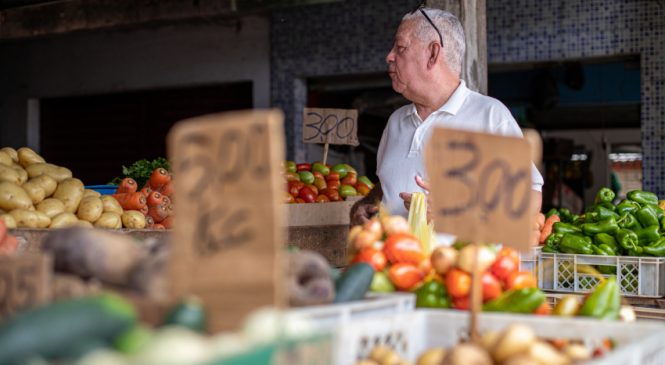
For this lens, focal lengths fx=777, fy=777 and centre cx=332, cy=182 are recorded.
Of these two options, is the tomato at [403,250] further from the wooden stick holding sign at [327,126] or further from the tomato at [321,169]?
the tomato at [321,169]

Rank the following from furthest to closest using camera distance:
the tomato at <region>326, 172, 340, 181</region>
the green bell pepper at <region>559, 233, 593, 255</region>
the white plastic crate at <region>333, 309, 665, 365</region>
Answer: the tomato at <region>326, 172, 340, 181</region> < the green bell pepper at <region>559, 233, 593, 255</region> < the white plastic crate at <region>333, 309, 665, 365</region>

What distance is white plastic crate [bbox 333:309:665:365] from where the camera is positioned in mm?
1565

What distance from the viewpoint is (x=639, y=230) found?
3.93 metres

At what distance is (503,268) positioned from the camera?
211 centimetres

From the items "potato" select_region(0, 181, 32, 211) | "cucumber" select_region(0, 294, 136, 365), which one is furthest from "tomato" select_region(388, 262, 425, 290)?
"potato" select_region(0, 181, 32, 211)

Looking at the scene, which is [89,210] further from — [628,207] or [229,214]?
[628,207]

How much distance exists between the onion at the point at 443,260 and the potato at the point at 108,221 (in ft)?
6.70

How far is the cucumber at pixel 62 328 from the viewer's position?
1.20 metres

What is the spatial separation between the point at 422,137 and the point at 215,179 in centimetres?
222

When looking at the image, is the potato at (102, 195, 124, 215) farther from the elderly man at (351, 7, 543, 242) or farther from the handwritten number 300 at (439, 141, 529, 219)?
the handwritten number 300 at (439, 141, 529, 219)

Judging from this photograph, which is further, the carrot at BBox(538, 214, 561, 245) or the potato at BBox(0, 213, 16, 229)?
the carrot at BBox(538, 214, 561, 245)

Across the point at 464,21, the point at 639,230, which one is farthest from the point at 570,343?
the point at 464,21

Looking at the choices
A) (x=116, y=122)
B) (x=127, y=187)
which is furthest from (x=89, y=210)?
(x=116, y=122)

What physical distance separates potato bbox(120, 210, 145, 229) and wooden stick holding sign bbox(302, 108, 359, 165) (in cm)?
128
